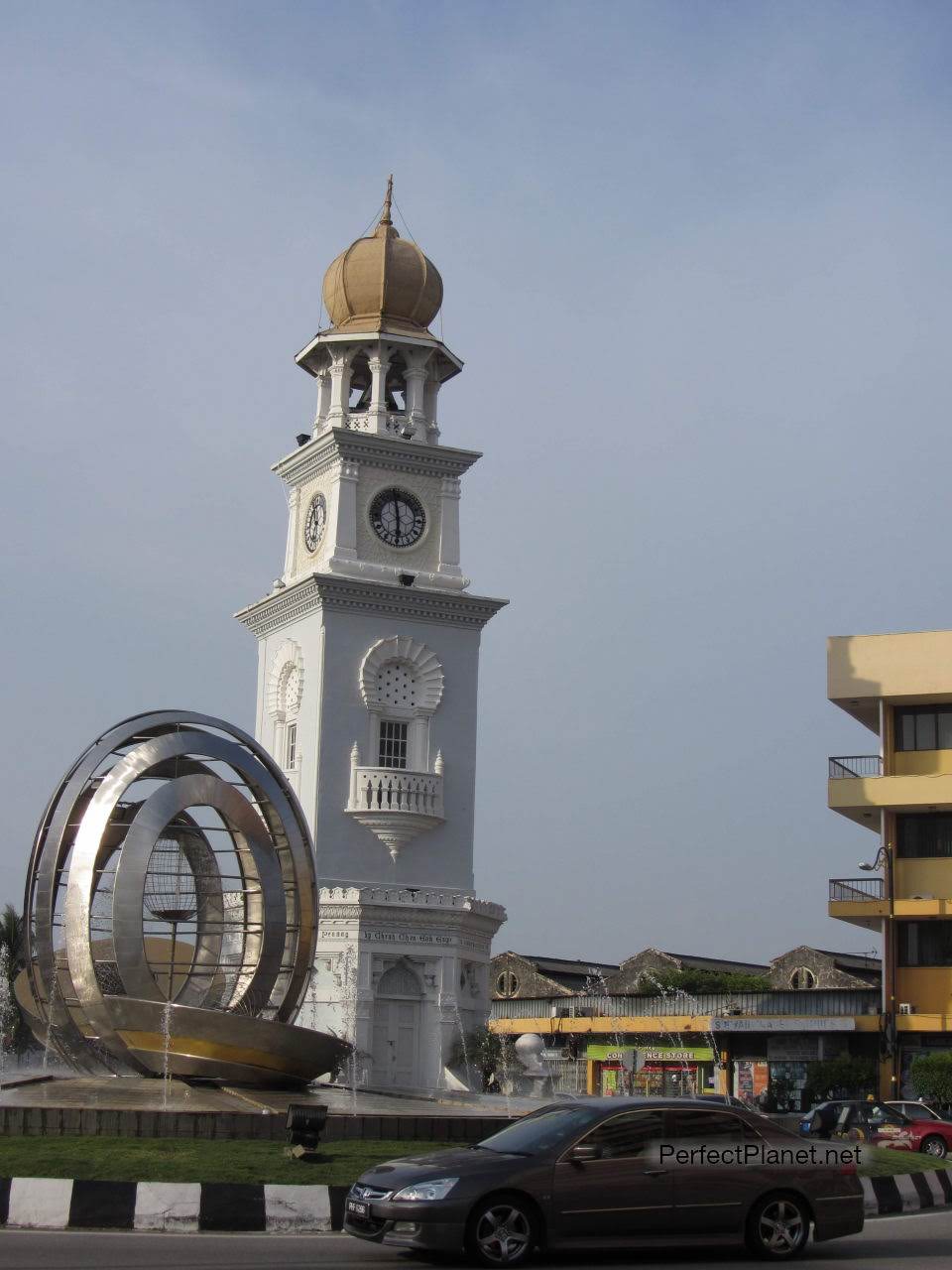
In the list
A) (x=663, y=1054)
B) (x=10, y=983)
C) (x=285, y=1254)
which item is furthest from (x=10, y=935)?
(x=285, y=1254)

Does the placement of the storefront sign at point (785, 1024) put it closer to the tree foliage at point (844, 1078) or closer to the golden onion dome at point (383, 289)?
the tree foliage at point (844, 1078)

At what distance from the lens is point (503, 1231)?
12.7m

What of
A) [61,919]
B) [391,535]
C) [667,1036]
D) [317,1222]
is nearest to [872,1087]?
[667,1036]

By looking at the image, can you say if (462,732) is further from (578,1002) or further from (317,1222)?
(317,1222)

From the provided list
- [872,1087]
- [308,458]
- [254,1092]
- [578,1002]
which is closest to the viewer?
[254,1092]

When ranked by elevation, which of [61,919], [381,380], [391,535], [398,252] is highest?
[398,252]

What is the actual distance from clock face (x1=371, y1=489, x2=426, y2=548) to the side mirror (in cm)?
3897

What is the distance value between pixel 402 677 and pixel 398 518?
183 inches

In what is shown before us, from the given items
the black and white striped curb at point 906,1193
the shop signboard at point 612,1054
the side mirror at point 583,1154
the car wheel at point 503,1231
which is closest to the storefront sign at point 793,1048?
the shop signboard at point 612,1054

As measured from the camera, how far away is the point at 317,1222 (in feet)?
49.1

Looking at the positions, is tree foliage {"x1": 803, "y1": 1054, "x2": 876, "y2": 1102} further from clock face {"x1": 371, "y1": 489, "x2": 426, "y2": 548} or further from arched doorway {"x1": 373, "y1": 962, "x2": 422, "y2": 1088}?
clock face {"x1": 371, "y1": 489, "x2": 426, "y2": 548}

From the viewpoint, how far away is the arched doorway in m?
46.7

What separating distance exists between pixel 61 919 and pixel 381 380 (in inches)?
1313

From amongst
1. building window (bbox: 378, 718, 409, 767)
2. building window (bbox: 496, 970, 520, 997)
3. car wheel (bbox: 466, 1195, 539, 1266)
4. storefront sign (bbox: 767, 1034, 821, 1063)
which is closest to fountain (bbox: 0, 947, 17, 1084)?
building window (bbox: 378, 718, 409, 767)
